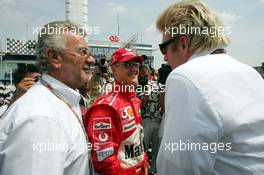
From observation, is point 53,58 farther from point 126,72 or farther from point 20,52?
point 20,52

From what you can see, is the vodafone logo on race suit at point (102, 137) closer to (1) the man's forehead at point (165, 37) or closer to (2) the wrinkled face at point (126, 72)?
(2) the wrinkled face at point (126, 72)

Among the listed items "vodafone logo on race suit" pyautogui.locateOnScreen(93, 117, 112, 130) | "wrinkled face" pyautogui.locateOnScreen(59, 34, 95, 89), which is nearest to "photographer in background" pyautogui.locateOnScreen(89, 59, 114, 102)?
"vodafone logo on race suit" pyautogui.locateOnScreen(93, 117, 112, 130)

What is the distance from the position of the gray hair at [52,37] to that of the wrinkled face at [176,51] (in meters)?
0.57

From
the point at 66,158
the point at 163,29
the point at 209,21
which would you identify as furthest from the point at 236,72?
the point at 66,158

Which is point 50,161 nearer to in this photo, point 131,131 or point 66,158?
point 66,158

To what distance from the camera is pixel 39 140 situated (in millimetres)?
1141

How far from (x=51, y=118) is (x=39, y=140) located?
0.38ft

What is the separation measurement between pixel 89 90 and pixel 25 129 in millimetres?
3626

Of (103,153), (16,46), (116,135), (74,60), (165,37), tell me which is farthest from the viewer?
(16,46)

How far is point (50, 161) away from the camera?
1.15m

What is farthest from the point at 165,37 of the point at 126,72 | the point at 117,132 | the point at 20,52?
the point at 20,52

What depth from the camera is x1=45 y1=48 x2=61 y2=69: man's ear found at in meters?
1.60

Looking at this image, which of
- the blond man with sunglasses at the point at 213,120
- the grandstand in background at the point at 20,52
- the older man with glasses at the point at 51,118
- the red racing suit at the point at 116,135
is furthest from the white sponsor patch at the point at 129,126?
the grandstand in background at the point at 20,52

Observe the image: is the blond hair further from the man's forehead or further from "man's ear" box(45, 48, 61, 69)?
"man's ear" box(45, 48, 61, 69)
